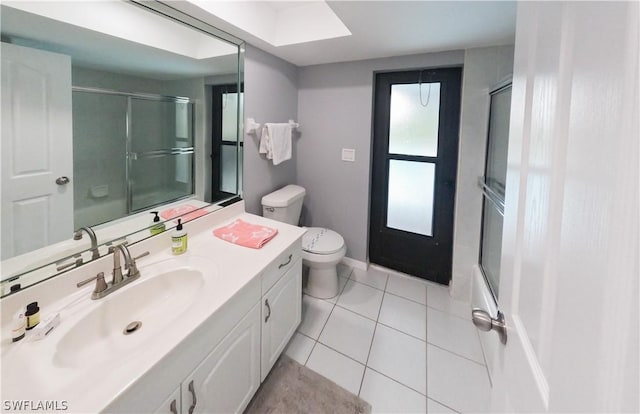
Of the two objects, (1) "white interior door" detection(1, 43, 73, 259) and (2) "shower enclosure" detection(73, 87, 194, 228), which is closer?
(1) "white interior door" detection(1, 43, 73, 259)

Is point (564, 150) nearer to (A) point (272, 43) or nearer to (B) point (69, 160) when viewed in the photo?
(B) point (69, 160)

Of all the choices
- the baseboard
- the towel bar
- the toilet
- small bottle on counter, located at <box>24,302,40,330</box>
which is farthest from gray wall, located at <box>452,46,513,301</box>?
small bottle on counter, located at <box>24,302,40,330</box>

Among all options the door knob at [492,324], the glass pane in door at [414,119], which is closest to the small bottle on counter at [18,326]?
the door knob at [492,324]

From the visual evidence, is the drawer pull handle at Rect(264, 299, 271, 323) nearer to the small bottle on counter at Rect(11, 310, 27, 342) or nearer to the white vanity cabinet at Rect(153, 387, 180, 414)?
the white vanity cabinet at Rect(153, 387, 180, 414)

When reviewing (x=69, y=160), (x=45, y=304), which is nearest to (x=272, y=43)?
(x=69, y=160)

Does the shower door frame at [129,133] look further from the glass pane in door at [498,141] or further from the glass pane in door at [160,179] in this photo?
the glass pane in door at [498,141]

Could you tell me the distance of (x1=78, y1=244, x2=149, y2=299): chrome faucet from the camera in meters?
1.04

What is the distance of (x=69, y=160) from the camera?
1106 millimetres

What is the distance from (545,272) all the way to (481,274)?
183 cm

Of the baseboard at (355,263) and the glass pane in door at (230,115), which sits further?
the baseboard at (355,263)

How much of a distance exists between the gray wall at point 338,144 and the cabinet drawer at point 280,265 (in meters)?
1.11

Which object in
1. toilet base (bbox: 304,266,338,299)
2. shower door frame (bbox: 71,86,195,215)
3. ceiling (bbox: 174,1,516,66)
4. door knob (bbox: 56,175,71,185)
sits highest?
ceiling (bbox: 174,1,516,66)

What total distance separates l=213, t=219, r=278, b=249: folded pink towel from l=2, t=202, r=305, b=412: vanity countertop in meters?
0.07

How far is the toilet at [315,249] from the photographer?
2191mm
